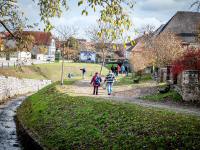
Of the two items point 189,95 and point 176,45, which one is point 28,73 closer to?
point 176,45

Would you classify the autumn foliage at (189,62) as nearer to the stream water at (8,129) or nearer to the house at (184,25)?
the stream water at (8,129)

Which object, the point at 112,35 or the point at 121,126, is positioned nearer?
the point at 112,35

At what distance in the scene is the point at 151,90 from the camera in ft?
96.9

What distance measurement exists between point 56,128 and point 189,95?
317 inches

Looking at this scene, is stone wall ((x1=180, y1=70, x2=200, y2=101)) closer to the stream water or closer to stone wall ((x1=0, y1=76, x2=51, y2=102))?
the stream water

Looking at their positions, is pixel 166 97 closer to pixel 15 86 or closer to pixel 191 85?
pixel 191 85

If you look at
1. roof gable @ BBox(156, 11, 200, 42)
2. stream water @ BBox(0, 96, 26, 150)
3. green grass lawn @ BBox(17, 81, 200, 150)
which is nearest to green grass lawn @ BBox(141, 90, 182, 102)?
green grass lawn @ BBox(17, 81, 200, 150)

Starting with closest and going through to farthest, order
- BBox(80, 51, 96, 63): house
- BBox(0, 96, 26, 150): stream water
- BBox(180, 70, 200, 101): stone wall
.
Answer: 1. BBox(0, 96, 26, 150): stream water
2. BBox(180, 70, 200, 101): stone wall
3. BBox(80, 51, 96, 63): house

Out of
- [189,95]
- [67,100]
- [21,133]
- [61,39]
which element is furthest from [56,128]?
[61,39]

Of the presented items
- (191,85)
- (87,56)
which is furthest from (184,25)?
(87,56)

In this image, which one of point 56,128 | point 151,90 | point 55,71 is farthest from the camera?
point 55,71

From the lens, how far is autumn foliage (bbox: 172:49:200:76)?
25278 mm

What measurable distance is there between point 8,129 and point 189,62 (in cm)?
1283

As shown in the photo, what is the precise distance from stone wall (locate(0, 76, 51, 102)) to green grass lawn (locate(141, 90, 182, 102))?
923 inches
